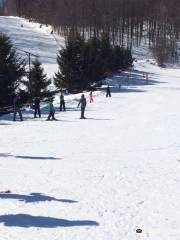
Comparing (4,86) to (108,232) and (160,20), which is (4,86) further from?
(160,20)

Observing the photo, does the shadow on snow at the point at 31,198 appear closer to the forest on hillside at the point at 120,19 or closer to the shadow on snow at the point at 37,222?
the shadow on snow at the point at 37,222

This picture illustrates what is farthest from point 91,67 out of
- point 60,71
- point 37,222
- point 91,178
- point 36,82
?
point 37,222

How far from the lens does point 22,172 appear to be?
57.1 ft

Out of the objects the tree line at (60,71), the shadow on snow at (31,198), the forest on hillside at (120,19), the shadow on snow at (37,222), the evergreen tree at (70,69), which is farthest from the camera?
the forest on hillside at (120,19)

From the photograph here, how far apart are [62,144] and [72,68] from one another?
2796cm

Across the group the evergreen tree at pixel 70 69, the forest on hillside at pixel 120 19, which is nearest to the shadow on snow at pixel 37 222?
the evergreen tree at pixel 70 69

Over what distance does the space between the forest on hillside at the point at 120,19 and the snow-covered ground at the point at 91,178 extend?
257 ft

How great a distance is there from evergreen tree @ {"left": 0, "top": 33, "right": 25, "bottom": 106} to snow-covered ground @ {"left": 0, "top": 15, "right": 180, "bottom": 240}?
5797 millimetres

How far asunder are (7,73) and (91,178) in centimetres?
2419

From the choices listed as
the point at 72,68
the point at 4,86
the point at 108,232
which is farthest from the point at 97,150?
the point at 72,68

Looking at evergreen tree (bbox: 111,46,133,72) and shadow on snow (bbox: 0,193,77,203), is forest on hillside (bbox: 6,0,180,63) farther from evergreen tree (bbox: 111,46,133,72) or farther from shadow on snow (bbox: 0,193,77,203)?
shadow on snow (bbox: 0,193,77,203)

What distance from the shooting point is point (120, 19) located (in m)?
122

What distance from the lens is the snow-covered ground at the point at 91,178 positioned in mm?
11945

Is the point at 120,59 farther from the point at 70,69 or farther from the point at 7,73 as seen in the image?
the point at 7,73
